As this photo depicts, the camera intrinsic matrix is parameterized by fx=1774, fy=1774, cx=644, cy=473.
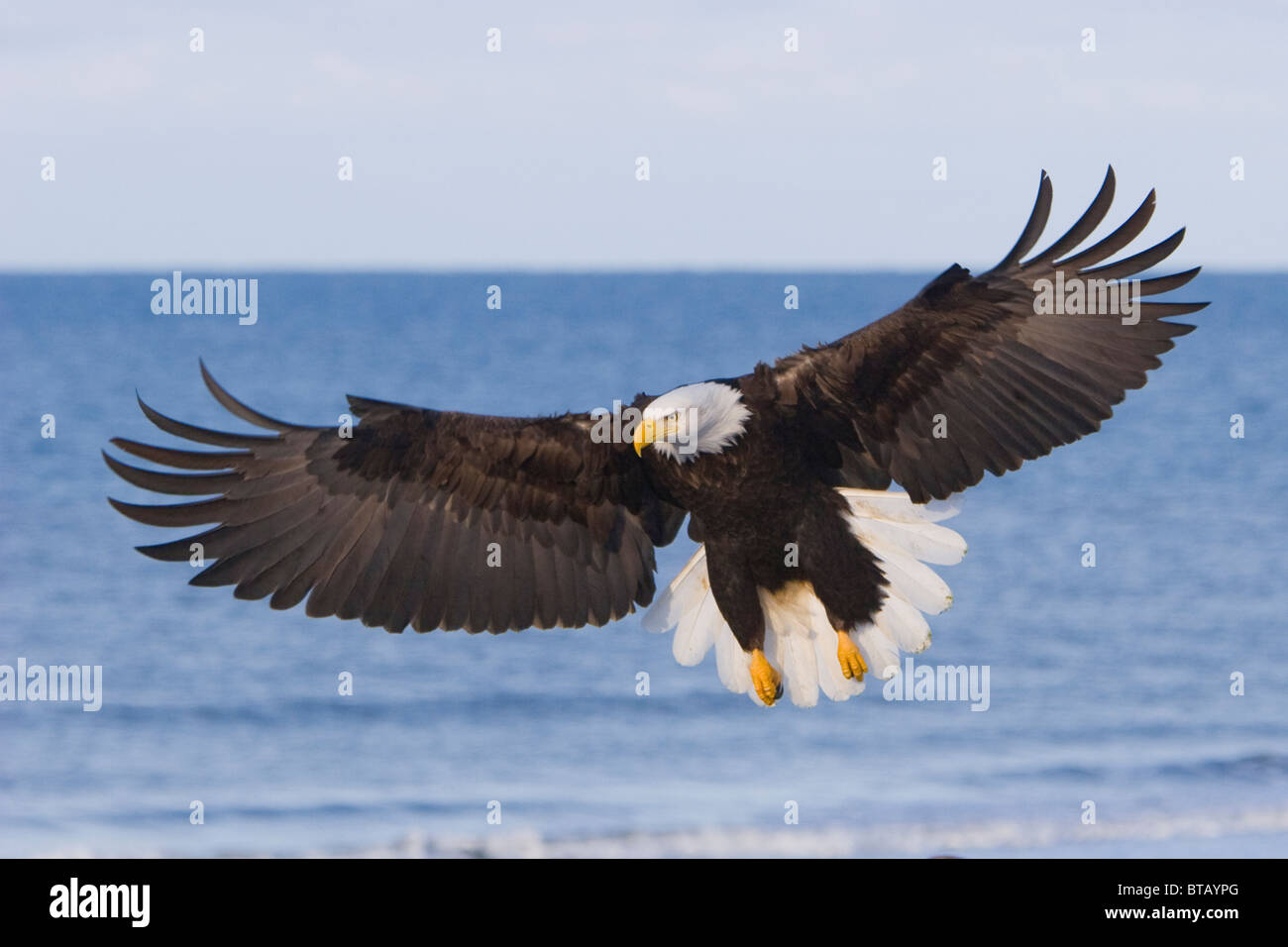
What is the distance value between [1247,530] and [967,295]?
12.6 metres

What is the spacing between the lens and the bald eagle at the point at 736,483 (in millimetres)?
5711

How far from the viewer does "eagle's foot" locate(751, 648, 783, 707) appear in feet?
20.5

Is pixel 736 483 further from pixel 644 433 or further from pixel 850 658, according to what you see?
pixel 850 658

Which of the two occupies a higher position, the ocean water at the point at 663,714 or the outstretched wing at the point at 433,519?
the outstretched wing at the point at 433,519

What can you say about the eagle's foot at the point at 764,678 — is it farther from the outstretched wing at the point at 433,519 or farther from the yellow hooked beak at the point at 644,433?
the yellow hooked beak at the point at 644,433

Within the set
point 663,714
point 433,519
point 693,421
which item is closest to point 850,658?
point 693,421

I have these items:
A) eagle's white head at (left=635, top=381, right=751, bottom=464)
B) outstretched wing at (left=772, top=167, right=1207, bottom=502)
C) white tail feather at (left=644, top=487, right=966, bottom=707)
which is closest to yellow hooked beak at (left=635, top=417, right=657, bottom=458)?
eagle's white head at (left=635, top=381, right=751, bottom=464)

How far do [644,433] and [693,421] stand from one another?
6.5 inches

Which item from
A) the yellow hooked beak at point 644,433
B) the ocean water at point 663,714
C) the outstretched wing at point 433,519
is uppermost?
the yellow hooked beak at point 644,433

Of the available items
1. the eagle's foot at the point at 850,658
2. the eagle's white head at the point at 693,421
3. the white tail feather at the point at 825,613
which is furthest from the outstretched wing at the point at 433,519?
the eagle's foot at the point at 850,658

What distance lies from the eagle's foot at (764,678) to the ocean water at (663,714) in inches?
35.4

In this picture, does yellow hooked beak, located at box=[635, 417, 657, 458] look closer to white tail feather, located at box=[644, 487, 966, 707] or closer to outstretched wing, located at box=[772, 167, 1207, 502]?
outstretched wing, located at box=[772, 167, 1207, 502]

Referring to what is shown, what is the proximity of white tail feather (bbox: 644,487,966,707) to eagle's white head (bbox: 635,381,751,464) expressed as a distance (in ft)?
1.85

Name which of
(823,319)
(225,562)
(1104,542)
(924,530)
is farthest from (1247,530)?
(823,319)
